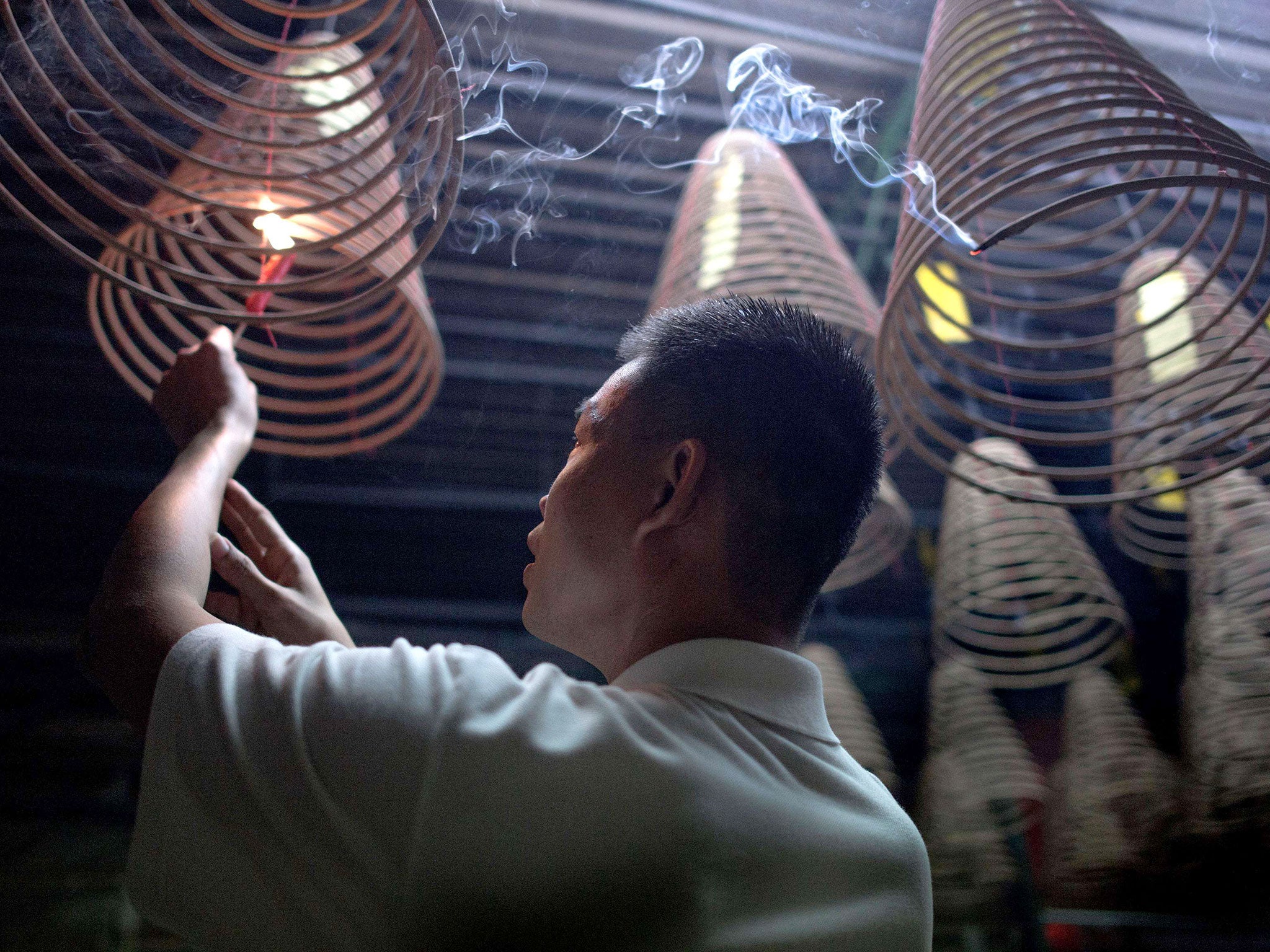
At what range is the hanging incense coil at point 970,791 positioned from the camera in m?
2.86

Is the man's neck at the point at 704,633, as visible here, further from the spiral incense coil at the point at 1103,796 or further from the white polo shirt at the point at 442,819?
the spiral incense coil at the point at 1103,796

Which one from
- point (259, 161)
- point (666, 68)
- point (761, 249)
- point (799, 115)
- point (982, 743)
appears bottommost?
point (982, 743)

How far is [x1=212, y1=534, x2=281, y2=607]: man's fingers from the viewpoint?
3.74 feet

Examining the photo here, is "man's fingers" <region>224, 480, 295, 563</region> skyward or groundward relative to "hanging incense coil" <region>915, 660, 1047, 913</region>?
skyward

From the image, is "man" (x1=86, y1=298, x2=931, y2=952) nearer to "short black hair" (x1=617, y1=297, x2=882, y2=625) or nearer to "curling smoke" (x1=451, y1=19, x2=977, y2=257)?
"short black hair" (x1=617, y1=297, x2=882, y2=625)

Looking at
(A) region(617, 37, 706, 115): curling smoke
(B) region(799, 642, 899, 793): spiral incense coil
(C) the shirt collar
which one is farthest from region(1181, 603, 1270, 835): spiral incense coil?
(A) region(617, 37, 706, 115): curling smoke

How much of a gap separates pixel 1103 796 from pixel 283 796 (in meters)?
3.15

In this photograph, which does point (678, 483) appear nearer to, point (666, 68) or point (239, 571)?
point (239, 571)

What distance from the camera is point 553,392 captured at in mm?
4082

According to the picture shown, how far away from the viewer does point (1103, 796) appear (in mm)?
3111

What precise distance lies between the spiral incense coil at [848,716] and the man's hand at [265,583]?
6.25ft

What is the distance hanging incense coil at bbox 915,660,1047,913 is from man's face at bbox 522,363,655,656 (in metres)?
1.81

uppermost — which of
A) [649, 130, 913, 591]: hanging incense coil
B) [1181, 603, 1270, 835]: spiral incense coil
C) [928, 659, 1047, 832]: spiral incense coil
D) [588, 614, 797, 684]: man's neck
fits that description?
[649, 130, 913, 591]: hanging incense coil

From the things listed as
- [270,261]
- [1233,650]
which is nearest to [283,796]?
[270,261]
